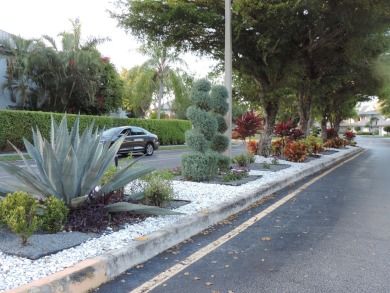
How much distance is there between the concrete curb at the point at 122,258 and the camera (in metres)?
3.51

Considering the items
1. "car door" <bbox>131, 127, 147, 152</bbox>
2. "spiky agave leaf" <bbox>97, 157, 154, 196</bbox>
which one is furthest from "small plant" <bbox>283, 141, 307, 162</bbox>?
"spiky agave leaf" <bbox>97, 157, 154, 196</bbox>

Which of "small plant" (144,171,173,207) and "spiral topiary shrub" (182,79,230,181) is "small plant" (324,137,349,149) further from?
"small plant" (144,171,173,207)

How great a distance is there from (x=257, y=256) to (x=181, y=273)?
1026 mm

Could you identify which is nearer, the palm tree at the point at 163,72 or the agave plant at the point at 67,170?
the agave plant at the point at 67,170

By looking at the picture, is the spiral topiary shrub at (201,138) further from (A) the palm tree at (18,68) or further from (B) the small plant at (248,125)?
(A) the palm tree at (18,68)

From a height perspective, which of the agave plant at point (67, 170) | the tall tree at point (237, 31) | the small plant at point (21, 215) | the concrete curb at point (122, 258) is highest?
the tall tree at point (237, 31)

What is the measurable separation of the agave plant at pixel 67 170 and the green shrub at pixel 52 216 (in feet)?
1.20

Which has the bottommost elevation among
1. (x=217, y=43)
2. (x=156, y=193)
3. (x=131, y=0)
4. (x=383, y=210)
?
(x=383, y=210)

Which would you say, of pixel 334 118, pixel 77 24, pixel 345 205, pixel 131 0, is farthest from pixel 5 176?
pixel 334 118

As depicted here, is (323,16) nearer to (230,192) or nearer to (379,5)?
(379,5)

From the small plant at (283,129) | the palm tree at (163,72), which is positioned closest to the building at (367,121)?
the palm tree at (163,72)

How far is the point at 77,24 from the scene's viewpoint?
98.6 feet

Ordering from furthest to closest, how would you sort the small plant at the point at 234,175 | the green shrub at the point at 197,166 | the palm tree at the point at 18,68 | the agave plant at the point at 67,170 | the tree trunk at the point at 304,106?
the palm tree at the point at 18,68, the tree trunk at the point at 304,106, the small plant at the point at 234,175, the green shrub at the point at 197,166, the agave plant at the point at 67,170

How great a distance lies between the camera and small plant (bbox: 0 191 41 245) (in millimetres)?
4213
